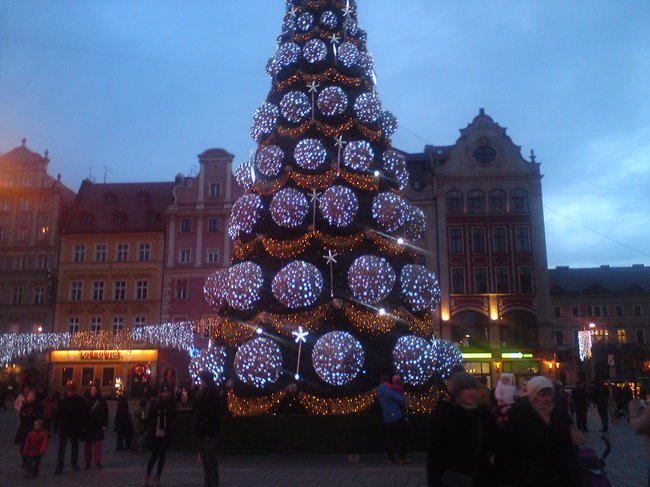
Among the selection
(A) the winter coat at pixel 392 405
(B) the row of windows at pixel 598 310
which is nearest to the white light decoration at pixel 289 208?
(A) the winter coat at pixel 392 405

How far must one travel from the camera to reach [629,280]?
2761 inches

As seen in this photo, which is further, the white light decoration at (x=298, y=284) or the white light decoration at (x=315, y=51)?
the white light decoration at (x=315, y=51)

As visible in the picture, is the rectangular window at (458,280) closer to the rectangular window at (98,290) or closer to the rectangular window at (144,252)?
the rectangular window at (144,252)

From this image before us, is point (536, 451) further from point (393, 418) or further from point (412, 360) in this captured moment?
point (412, 360)

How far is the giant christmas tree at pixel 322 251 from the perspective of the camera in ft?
38.7

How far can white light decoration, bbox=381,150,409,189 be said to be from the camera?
13.5 meters

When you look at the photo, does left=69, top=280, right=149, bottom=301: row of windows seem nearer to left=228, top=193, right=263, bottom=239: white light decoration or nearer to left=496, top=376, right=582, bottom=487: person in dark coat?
left=228, top=193, right=263, bottom=239: white light decoration

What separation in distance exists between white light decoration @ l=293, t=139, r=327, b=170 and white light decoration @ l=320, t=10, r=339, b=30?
299 centimetres

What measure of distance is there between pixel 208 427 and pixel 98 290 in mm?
38574

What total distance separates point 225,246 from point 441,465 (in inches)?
1549

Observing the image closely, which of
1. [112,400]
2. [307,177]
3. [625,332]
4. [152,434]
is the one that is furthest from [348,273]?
[625,332]

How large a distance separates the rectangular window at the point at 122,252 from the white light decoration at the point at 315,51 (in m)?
33.9

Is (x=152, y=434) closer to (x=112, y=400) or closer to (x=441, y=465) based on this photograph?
(x=441, y=465)


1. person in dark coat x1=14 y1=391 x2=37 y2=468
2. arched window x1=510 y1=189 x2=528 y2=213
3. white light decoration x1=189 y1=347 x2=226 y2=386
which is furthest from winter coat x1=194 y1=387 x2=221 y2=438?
arched window x1=510 y1=189 x2=528 y2=213
